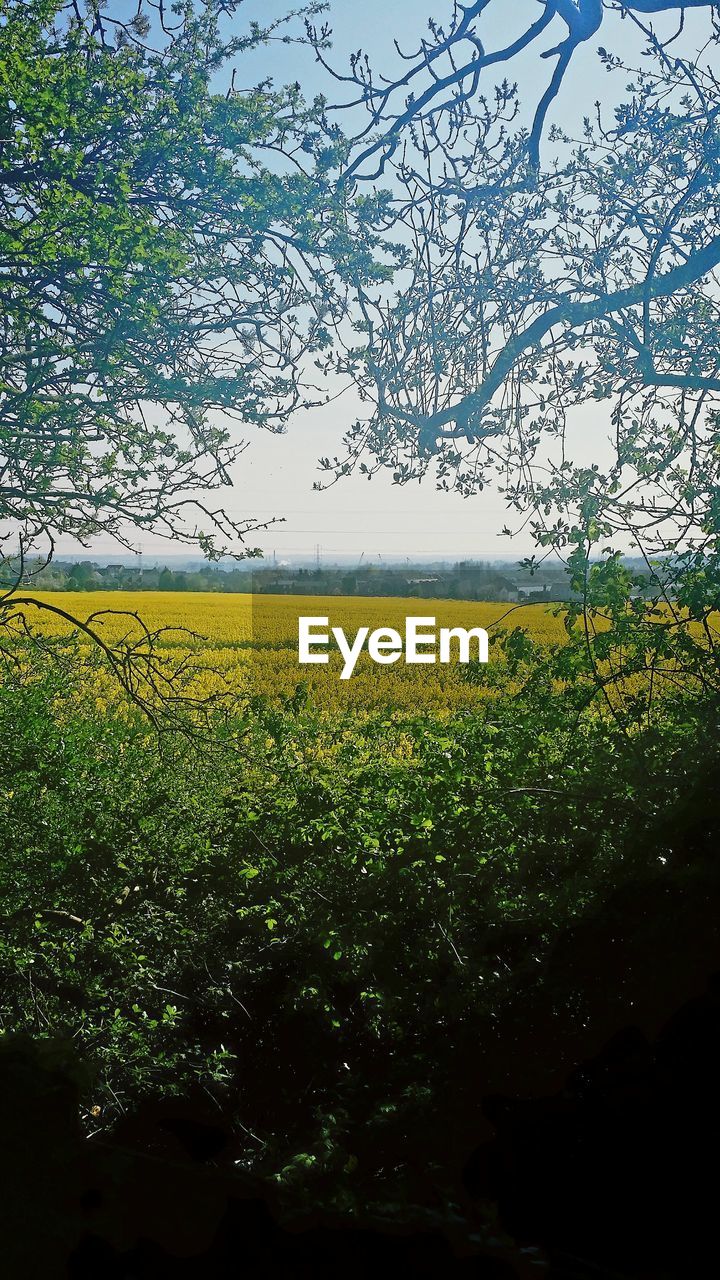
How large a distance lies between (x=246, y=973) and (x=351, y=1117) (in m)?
0.63

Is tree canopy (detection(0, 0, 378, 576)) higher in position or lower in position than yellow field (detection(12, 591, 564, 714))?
higher

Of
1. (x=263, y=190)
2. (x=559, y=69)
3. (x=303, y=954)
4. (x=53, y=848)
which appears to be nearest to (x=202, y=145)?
(x=263, y=190)

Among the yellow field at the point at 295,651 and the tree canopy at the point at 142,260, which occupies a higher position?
the tree canopy at the point at 142,260

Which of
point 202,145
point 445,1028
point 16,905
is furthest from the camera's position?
point 202,145

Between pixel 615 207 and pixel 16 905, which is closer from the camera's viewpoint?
pixel 16 905

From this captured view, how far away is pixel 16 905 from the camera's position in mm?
3539

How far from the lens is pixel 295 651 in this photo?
861 centimetres

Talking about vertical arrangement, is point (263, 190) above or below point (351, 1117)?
above

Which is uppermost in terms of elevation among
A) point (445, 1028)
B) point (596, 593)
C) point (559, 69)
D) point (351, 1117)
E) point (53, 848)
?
point (559, 69)

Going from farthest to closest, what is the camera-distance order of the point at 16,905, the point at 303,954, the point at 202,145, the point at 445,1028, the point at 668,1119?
the point at 202,145
the point at 16,905
the point at 303,954
the point at 445,1028
the point at 668,1119

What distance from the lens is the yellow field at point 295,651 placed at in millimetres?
5149

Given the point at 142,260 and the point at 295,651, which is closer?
the point at 142,260

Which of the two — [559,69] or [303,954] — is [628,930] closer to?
[303,954]

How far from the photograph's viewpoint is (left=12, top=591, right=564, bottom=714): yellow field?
16.9ft
